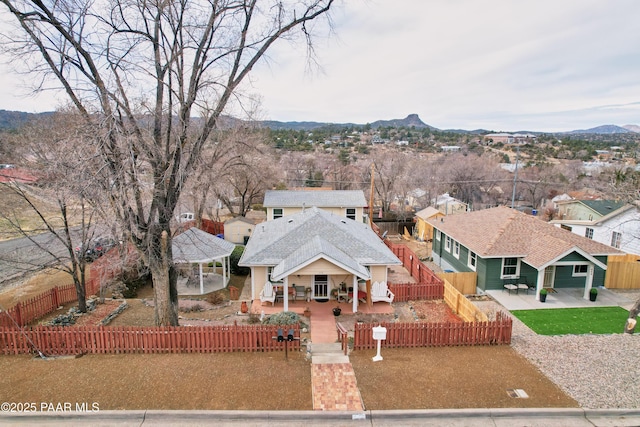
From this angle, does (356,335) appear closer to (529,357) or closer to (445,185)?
(529,357)

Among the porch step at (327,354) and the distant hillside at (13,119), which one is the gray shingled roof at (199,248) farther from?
the distant hillside at (13,119)

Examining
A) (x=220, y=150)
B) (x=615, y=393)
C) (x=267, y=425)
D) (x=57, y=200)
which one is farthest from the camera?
(x=220, y=150)

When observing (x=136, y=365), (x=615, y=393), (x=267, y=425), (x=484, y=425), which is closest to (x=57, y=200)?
(x=136, y=365)

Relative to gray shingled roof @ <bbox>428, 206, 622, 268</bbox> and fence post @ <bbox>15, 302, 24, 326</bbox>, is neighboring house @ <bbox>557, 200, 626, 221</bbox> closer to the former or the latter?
gray shingled roof @ <bbox>428, 206, 622, 268</bbox>

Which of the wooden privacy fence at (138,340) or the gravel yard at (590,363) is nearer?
the gravel yard at (590,363)

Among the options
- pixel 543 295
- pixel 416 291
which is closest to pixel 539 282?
pixel 543 295

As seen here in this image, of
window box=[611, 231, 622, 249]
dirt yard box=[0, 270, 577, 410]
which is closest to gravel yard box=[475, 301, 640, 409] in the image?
dirt yard box=[0, 270, 577, 410]

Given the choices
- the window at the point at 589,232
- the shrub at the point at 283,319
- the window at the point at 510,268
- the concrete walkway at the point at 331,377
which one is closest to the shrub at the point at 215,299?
the shrub at the point at 283,319
